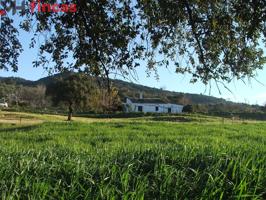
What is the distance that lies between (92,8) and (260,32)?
252cm

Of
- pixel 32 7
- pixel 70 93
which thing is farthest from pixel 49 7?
pixel 70 93

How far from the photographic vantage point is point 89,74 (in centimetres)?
791

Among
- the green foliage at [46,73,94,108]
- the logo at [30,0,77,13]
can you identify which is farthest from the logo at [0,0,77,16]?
the green foliage at [46,73,94,108]

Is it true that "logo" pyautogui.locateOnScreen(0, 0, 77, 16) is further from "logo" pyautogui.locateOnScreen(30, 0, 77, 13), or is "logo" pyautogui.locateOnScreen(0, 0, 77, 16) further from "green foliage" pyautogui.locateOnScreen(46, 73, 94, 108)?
"green foliage" pyautogui.locateOnScreen(46, 73, 94, 108)

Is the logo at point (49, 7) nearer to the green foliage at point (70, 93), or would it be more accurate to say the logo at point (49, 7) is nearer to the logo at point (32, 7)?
the logo at point (32, 7)

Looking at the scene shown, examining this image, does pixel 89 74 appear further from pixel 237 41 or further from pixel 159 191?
pixel 159 191

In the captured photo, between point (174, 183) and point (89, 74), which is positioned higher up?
point (89, 74)

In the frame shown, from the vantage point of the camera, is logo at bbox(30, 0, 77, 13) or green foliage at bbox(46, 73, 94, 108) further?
green foliage at bbox(46, 73, 94, 108)

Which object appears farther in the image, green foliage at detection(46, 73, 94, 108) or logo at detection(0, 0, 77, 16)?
green foliage at detection(46, 73, 94, 108)

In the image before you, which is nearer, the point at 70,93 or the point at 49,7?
the point at 49,7

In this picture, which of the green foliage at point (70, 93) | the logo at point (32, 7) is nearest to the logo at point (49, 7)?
the logo at point (32, 7)

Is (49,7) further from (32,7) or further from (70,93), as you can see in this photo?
(70,93)

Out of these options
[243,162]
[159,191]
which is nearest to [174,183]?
[159,191]

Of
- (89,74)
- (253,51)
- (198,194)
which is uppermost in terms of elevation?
(253,51)
